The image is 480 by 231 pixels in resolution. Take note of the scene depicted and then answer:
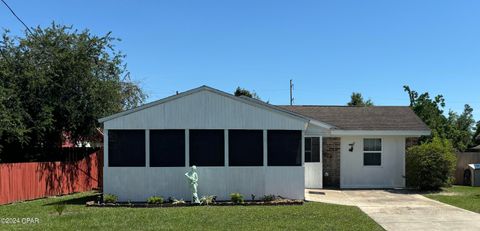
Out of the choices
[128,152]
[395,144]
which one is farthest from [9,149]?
[395,144]

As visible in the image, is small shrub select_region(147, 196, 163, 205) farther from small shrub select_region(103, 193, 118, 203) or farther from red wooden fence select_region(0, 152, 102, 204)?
red wooden fence select_region(0, 152, 102, 204)

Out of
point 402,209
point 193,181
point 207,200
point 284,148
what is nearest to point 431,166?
point 402,209

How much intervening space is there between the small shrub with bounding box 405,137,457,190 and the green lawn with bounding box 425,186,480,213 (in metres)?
0.51

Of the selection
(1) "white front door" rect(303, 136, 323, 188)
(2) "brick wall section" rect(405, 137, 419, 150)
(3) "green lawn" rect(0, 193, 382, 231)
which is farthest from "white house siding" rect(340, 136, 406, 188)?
(3) "green lawn" rect(0, 193, 382, 231)

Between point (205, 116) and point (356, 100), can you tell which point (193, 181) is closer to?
point (205, 116)

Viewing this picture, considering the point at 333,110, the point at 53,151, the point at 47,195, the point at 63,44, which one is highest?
the point at 63,44

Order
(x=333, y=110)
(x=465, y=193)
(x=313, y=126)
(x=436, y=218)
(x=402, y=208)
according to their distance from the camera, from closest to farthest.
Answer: (x=436, y=218) → (x=402, y=208) → (x=465, y=193) → (x=313, y=126) → (x=333, y=110)

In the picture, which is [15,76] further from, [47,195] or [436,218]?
[436,218]

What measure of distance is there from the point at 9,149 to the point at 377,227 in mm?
15032

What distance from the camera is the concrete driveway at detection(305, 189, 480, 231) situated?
11336mm

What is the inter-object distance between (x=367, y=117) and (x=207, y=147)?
354 inches

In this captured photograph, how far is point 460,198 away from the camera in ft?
54.7

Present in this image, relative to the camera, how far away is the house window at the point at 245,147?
15.7m

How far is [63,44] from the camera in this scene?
20766mm
